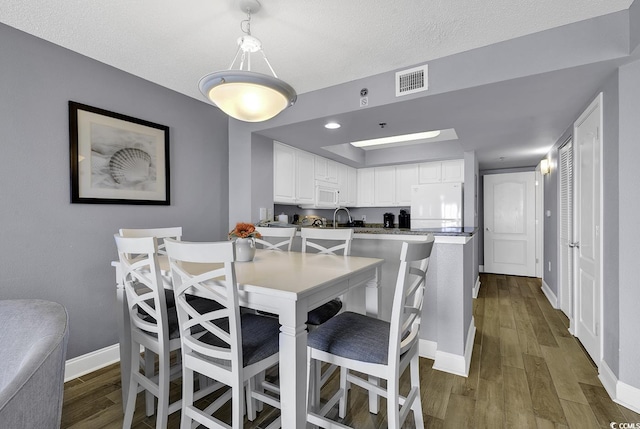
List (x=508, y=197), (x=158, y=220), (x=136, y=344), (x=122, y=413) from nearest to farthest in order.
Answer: (x=136, y=344), (x=122, y=413), (x=158, y=220), (x=508, y=197)

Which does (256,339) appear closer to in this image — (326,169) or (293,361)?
(293,361)

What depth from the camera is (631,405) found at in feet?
6.08

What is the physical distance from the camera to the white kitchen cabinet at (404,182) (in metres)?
5.16

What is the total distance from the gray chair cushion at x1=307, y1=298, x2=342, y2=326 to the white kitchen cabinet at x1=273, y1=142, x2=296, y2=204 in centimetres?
191

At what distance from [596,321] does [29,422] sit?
10.8ft

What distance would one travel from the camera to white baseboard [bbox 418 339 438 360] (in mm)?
2492

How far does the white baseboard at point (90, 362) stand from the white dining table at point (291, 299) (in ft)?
2.82

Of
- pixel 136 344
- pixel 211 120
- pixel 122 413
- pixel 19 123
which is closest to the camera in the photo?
pixel 136 344

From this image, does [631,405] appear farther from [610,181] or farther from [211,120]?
[211,120]

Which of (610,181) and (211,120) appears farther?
(211,120)

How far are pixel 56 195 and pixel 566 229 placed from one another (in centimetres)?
475

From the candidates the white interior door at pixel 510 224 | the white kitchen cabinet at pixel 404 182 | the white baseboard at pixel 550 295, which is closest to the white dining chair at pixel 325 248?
the white kitchen cabinet at pixel 404 182

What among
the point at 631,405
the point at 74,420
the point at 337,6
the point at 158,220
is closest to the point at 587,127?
the point at 631,405

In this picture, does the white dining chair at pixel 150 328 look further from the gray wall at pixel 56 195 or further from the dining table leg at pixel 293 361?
the gray wall at pixel 56 195
